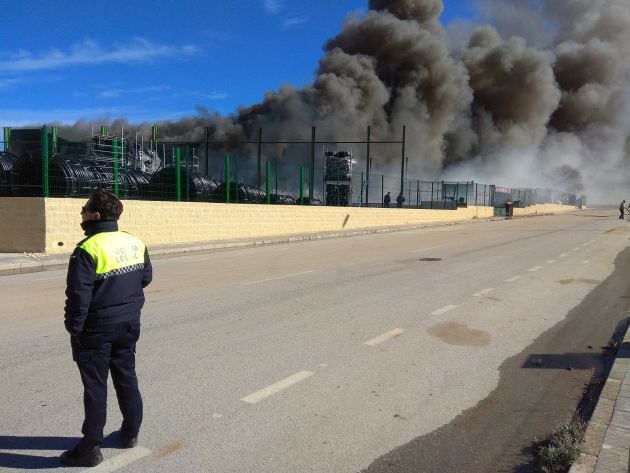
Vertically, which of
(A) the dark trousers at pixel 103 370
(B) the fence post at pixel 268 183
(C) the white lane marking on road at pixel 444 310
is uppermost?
(B) the fence post at pixel 268 183

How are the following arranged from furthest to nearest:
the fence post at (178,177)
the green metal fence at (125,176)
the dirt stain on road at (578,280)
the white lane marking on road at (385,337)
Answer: the fence post at (178,177) < the green metal fence at (125,176) < the dirt stain on road at (578,280) < the white lane marking on road at (385,337)

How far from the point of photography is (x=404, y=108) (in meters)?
62.4

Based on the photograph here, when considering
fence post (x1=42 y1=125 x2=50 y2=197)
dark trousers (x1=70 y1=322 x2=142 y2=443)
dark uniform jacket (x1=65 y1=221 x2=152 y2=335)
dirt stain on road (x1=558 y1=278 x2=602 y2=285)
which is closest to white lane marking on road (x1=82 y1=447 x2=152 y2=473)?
dark trousers (x1=70 y1=322 x2=142 y2=443)

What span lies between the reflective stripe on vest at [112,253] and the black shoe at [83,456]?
0.88 m

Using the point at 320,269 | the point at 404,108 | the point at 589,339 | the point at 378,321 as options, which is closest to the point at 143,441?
the point at 378,321

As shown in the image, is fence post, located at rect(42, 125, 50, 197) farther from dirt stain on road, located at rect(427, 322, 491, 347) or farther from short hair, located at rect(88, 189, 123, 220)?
short hair, located at rect(88, 189, 123, 220)

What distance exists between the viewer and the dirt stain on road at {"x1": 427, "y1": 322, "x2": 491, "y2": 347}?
17.5 ft

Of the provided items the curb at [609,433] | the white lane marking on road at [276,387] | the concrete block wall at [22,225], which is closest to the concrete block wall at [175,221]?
the concrete block wall at [22,225]

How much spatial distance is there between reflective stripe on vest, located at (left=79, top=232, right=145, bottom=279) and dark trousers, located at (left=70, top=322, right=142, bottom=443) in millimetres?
282

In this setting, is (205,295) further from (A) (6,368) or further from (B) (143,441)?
(B) (143,441)

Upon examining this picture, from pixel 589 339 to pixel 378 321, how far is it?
7.10 ft

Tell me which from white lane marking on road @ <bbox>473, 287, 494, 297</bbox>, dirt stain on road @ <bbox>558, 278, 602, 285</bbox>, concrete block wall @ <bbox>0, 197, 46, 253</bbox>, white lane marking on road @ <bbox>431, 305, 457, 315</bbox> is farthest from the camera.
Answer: concrete block wall @ <bbox>0, 197, 46, 253</bbox>

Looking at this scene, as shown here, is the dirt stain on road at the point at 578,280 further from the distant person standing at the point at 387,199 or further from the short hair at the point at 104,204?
the distant person standing at the point at 387,199

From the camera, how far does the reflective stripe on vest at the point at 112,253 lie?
269cm
